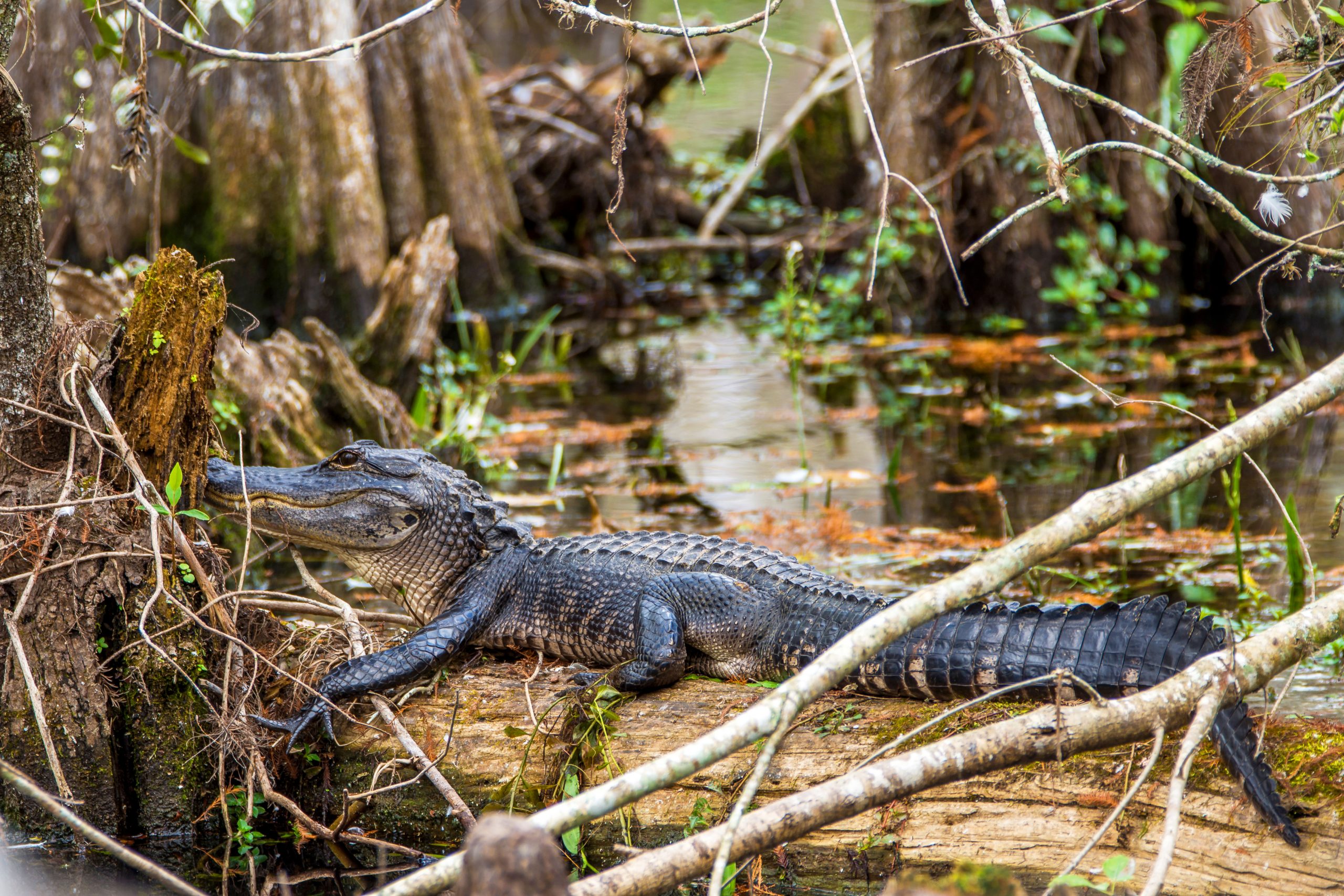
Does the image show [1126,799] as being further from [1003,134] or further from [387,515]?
[1003,134]

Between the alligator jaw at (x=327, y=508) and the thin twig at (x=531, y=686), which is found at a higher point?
the alligator jaw at (x=327, y=508)

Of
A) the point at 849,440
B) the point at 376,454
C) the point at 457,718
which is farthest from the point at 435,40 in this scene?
the point at 457,718

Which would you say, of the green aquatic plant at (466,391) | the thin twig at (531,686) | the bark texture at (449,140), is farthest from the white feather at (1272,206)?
the bark texture at (449,140)

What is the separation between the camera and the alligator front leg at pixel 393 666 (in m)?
3.01

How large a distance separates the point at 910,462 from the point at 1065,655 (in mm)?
3720

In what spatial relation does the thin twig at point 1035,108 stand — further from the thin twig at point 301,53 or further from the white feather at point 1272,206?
the thin twig at point 301,53

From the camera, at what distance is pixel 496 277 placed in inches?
411

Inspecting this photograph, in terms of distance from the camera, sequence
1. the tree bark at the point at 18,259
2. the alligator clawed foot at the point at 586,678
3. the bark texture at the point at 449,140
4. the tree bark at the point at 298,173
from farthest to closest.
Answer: the bark texture at the point at 449,140 < the tree bark at the point at 298,173 < the alligator clawed foot at the point at 586,678 < the tree bark at the point at 18,259

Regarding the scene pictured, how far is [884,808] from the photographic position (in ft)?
8.76

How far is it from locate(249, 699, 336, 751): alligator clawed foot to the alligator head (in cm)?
65

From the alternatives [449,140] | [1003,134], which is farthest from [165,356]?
[1003,134]

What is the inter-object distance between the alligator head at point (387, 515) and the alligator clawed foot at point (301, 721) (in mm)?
652

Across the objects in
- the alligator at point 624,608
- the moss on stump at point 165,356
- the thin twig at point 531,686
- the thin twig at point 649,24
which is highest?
the thin twig at point 649,24

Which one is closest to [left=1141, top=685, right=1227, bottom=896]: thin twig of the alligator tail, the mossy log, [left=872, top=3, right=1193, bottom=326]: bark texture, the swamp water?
the alligator tail
